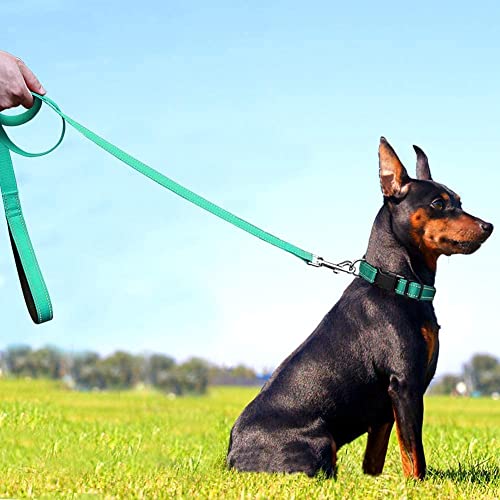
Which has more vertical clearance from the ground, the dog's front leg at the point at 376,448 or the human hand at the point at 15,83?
the human hand at the point at 15,83

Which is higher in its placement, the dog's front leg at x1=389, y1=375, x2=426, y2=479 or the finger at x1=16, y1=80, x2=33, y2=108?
the finger at x1=16, y1=80, x2=33, y2=108

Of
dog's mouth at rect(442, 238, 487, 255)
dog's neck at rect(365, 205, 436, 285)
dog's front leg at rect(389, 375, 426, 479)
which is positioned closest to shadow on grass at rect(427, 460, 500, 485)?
dog's front leg at rect(389, 375, 426, 479)

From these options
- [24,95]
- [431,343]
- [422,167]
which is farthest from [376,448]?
[24,95]

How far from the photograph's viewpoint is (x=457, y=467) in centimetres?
642

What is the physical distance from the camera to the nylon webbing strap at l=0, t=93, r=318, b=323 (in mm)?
4863

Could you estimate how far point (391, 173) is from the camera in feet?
17.8

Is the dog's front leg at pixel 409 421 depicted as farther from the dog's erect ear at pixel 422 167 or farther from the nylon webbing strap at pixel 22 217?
the dog's erect ear at pixel 422 167

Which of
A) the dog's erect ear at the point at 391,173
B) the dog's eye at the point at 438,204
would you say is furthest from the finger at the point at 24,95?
the dog's eye at the point at 438,204

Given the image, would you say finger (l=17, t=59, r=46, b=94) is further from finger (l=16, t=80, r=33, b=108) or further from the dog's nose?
the dog's nose

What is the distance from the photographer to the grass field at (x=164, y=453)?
4.93 metres

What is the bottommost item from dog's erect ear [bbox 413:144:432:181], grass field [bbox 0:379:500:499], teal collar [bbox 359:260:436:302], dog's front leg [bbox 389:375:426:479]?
grass field [bbox 0:379:500:499]

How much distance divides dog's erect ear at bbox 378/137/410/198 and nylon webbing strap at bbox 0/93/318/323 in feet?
2.48

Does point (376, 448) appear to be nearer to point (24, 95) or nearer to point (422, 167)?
point (422, 167)

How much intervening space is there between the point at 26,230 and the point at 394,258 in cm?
245
